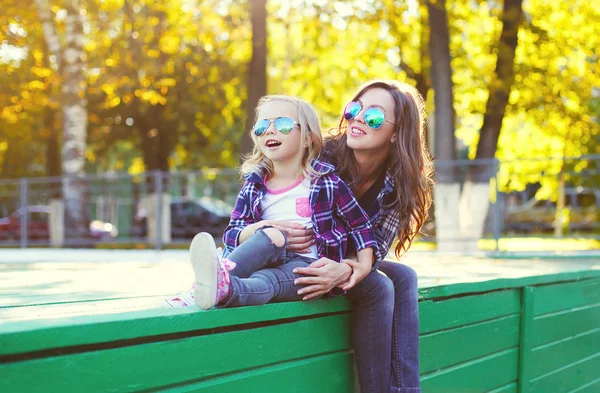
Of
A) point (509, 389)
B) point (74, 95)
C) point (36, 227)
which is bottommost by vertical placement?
point (36, 227)

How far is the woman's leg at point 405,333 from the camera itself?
112 inches

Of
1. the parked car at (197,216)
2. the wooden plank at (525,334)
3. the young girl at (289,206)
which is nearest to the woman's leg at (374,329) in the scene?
the young girl at (289,206)

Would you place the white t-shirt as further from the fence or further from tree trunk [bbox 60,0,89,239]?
tree trunk [bbox 60,0,89,239]

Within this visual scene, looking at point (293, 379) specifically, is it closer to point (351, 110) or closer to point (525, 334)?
point (351, 110)

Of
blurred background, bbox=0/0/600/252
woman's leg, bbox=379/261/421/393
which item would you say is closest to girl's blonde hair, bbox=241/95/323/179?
woman's leg, bbox=379/261/421/393

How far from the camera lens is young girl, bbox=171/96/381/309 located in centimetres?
260

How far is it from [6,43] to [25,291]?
10356mm

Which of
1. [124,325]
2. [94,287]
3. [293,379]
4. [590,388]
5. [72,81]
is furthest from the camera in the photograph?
[72,81]

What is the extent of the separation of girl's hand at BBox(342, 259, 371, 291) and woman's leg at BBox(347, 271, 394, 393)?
0.08 meters

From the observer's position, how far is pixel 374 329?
2.80 m

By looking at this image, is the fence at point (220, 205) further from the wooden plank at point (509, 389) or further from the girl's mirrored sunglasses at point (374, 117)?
the girl's mirrored sunglasses at point (374, 117)

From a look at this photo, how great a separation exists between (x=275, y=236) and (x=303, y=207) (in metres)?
0.22

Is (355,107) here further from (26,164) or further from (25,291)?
(26,164)

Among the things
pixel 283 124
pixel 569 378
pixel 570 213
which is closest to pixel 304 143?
pixel 283 124
